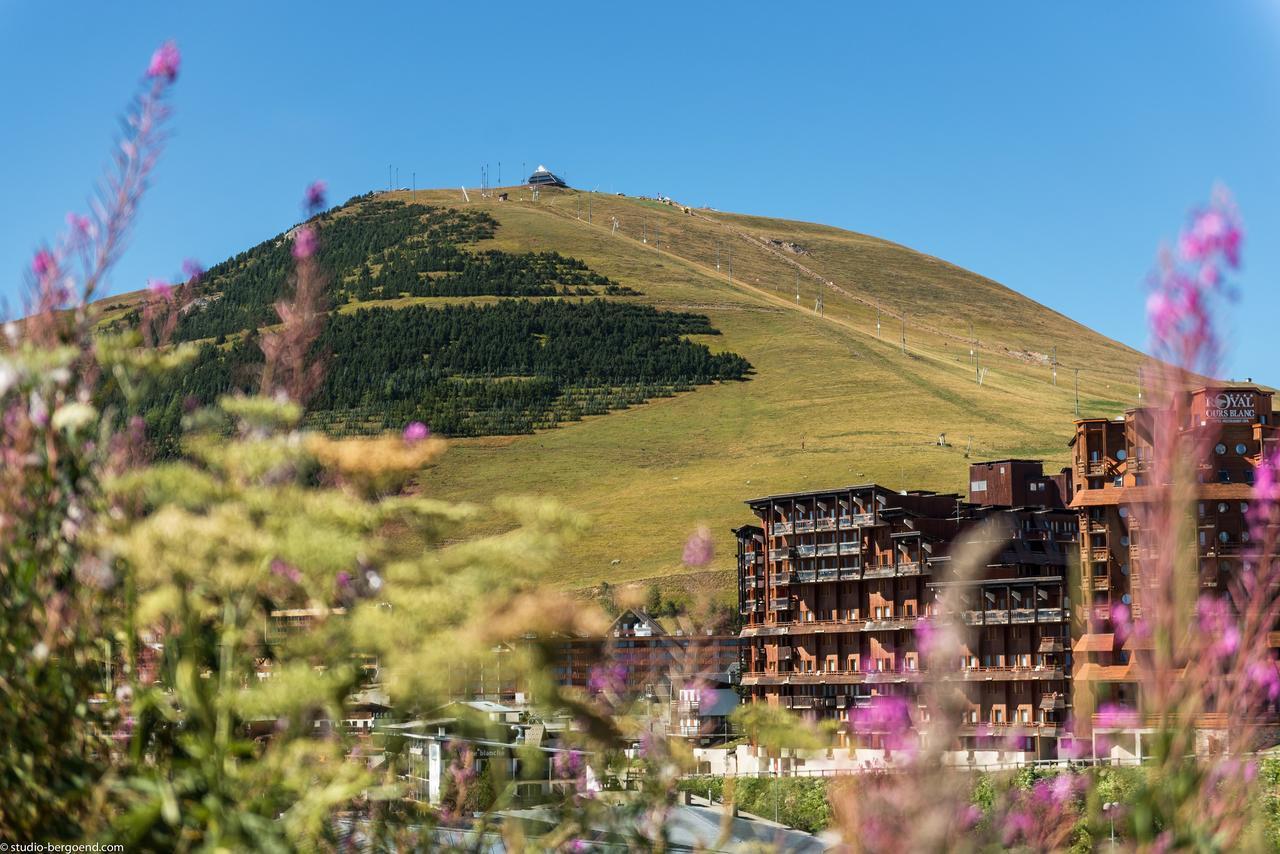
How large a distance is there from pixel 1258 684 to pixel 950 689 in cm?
97

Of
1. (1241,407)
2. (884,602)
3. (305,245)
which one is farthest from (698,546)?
(884,602)

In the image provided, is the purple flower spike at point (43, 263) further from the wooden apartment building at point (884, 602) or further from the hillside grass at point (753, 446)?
the hillside grass at point (753, 446)

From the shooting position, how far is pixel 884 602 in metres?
80.8

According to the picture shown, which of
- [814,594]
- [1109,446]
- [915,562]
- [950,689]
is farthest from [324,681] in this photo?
[814,594]

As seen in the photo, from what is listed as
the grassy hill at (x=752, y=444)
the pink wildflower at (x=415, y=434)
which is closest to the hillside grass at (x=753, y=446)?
the grassy hill at (x=752, y=444)

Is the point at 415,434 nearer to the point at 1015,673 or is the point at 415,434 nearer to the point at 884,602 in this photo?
the point at 1015,673

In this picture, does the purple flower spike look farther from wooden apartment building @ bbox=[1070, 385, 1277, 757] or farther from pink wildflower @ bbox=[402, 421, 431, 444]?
wooden apartment building @ bbox=[1070, 385, 1277, 757]

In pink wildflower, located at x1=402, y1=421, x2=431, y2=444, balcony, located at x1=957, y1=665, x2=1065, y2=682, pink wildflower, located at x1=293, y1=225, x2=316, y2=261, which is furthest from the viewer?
balcony, located at x1=957, y1=665, x2=1065, y2=682

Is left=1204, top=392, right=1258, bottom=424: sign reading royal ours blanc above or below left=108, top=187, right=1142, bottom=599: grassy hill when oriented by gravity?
below

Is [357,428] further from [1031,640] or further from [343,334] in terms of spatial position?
[1031,640]

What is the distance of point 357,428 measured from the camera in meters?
162

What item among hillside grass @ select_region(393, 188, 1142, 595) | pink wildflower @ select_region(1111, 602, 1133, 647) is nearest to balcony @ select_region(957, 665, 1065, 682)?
hillside grass @ select_region(393, 188, 1142, 595)

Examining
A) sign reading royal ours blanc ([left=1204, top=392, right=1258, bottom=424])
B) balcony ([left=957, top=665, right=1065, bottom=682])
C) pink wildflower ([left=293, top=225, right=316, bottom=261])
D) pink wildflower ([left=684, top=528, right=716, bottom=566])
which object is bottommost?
balcony ([left=957, top=665, right=1065, bottom=682])

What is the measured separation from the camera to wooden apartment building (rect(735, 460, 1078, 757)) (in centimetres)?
7006
